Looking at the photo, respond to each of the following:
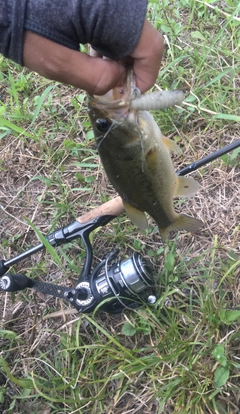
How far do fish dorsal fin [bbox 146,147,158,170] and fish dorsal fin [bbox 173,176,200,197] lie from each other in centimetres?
28

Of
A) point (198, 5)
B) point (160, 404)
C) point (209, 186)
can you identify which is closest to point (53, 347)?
point (160, 404)

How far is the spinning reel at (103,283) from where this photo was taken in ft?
7.98

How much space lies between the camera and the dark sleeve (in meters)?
1.35

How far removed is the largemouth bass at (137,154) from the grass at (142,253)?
0.45m

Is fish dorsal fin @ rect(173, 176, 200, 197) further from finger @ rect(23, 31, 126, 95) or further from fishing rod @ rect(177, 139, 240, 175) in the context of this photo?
finger @ rect(23, 31, 126, 95)

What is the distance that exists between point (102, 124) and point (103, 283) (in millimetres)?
1059

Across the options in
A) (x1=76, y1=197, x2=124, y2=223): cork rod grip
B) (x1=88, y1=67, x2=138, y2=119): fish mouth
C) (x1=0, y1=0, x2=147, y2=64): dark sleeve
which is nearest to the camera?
(x1=0, y1=0, x2=147, y2=64): dark sleeve

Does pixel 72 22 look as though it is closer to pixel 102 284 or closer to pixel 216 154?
pixel 216 154

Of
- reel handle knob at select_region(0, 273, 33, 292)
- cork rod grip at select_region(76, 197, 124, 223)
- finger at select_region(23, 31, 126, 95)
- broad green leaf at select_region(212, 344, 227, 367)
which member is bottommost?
broad green leaf at select_region(212, 344, 227, 367)

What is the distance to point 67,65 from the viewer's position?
57.2 inches

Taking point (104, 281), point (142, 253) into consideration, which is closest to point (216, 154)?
point (142, 253)

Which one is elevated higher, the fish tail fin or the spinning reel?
the fish tail fin

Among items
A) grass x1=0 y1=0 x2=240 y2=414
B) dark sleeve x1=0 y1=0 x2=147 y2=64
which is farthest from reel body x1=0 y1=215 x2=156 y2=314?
dark sleeve x1=0 y1=0 x2=147 y2=64

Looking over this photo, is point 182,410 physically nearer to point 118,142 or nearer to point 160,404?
point 160,404
